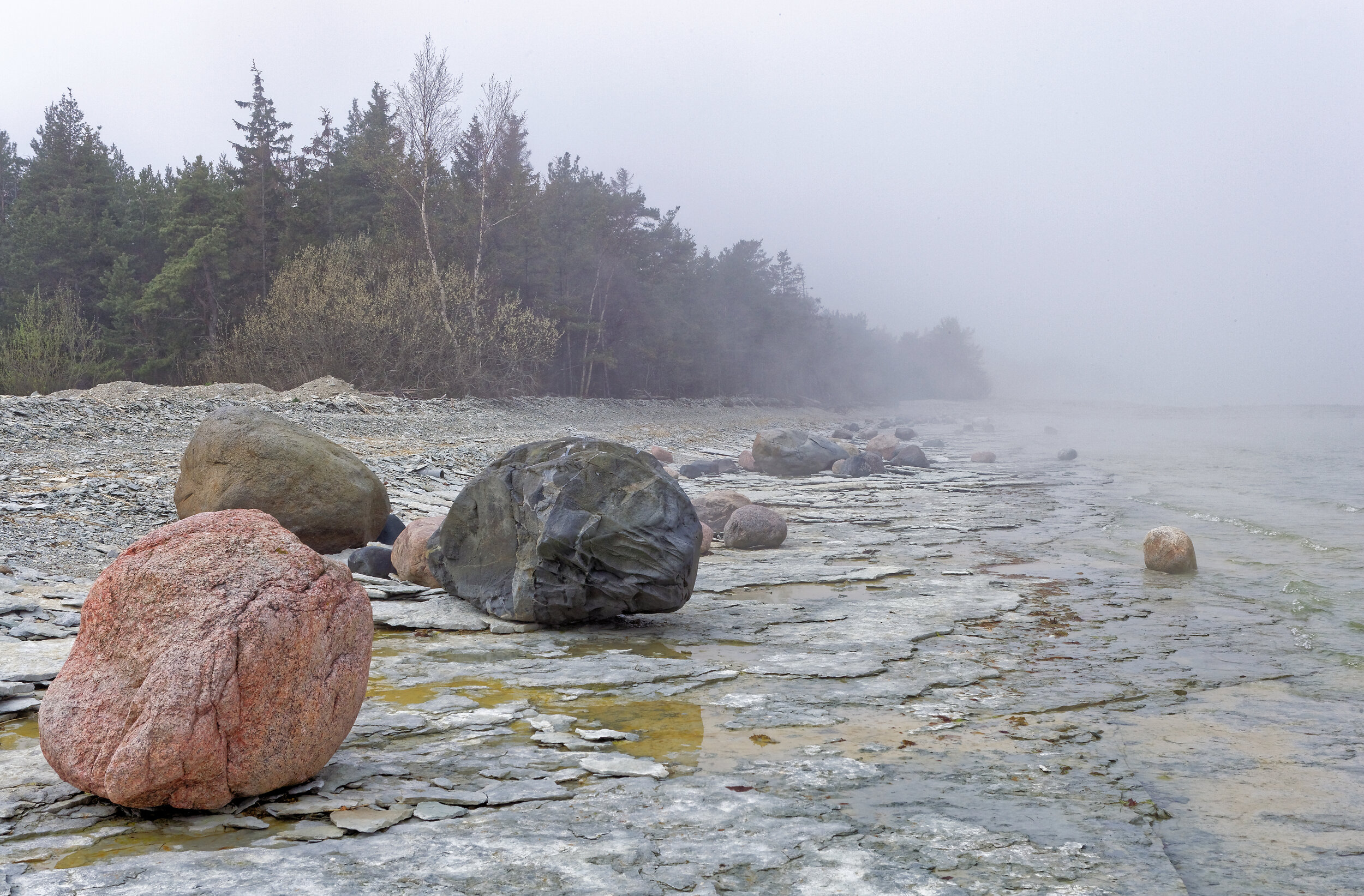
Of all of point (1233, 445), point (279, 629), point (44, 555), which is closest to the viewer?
point (279, 629)

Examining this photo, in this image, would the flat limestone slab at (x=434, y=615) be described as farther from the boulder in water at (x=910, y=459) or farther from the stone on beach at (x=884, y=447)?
the stone on beach at (x=884, y=447)

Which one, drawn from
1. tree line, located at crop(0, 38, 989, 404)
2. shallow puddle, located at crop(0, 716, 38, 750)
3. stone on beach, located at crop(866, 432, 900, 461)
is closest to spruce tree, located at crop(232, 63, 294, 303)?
tree line, located at crop(0, 38, 989, 404)

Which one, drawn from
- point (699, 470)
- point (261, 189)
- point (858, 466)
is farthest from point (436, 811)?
point (261, 189)

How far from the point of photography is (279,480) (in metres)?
6.46

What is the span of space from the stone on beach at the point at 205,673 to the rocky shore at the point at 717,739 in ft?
0.38

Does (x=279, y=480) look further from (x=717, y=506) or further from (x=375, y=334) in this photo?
(x=375, y=334)

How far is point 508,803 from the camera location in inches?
108

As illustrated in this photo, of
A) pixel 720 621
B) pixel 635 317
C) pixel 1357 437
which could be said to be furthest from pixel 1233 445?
pixel 720 621

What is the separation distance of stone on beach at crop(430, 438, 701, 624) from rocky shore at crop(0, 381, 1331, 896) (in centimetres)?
18

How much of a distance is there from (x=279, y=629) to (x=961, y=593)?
15.3 feet

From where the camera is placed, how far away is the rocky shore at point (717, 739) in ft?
7.72

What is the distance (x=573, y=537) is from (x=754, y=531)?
315cm

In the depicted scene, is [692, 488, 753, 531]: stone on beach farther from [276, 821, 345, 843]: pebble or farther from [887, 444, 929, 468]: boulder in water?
A: [887, 444, 929, 468]: boulder in water

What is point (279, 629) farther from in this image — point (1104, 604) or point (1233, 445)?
point (1233, 445)
